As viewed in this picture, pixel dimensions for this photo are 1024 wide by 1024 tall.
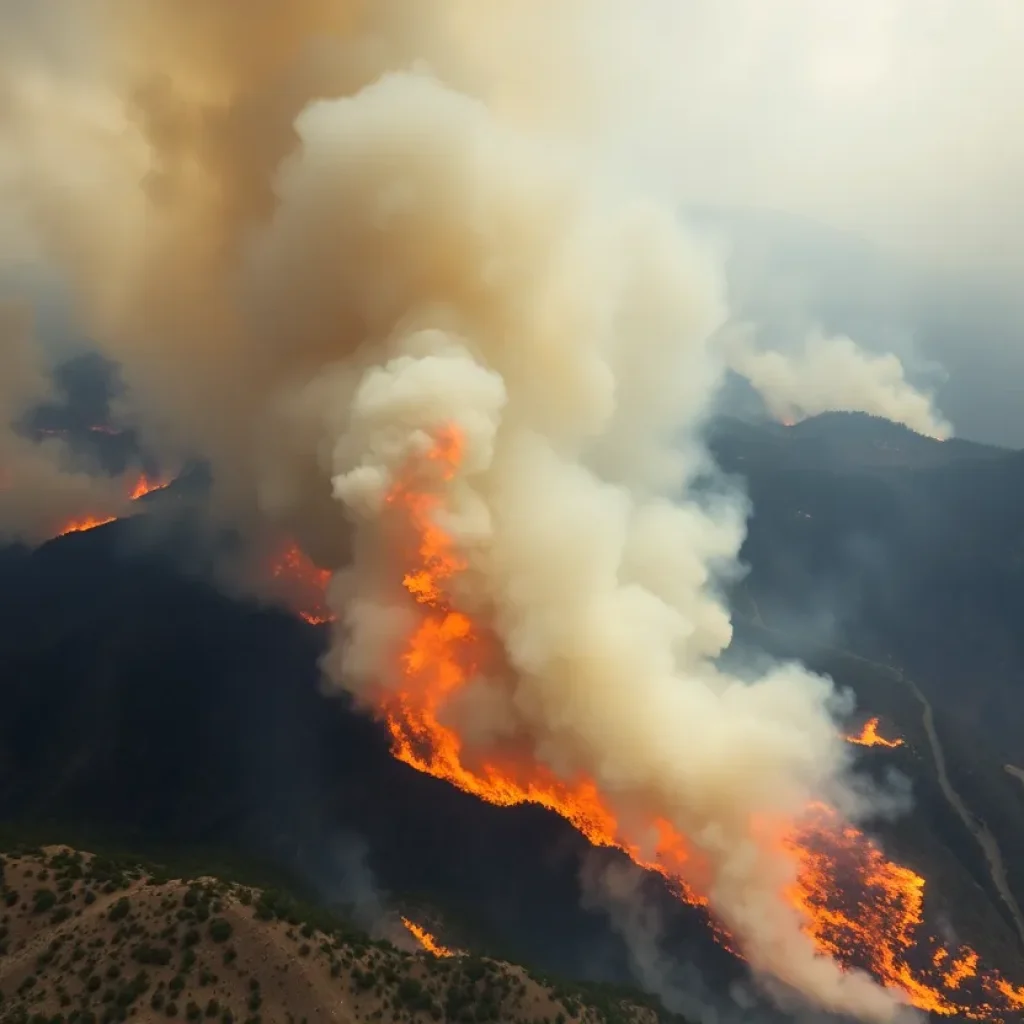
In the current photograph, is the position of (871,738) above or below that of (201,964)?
above

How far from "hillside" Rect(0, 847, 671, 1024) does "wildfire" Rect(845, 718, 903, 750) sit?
68022 mm

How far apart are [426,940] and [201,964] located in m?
21.9

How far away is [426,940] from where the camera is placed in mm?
48906

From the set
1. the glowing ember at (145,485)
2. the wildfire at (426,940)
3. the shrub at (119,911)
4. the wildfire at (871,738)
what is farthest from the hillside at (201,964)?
the glowing ember at (145,485)

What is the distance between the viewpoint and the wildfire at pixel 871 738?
9201 cm

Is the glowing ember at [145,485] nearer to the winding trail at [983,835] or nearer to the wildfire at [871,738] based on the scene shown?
the wildfire at [871,738]

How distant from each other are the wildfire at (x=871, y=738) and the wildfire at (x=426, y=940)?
6342 centimetres

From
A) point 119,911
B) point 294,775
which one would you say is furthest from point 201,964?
point 294,775

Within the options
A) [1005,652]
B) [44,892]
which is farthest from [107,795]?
[1005,652]

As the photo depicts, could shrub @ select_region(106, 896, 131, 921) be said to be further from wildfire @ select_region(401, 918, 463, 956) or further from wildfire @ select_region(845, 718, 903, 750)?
wildfire @ select_region(845, 718, 903, 750)

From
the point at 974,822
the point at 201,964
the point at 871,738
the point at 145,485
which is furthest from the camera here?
the point at 145,485

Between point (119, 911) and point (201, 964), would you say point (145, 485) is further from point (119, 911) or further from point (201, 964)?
point (201, 964)

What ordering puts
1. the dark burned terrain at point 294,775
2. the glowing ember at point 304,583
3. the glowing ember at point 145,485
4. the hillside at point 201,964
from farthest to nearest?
the glowing ember at point 145,485 → the glowing ember at point 304,583 → the dark burned terrain at point 294,775 → the hillside at point 201,964

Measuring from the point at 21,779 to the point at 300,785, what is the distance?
87.0ft
